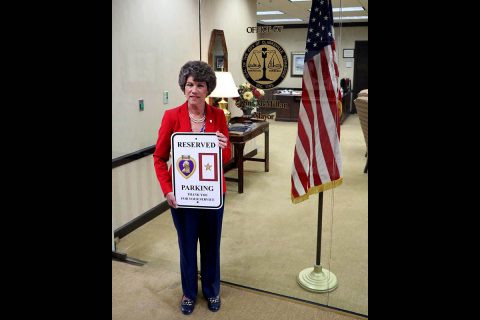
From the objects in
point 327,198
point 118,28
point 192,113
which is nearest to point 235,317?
point 192,113

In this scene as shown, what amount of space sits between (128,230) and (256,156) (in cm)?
124

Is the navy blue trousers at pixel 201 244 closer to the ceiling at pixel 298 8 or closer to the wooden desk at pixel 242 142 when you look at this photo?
the wooden desk at pixel 242 142

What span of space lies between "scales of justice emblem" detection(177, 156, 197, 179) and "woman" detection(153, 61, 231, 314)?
112 mm

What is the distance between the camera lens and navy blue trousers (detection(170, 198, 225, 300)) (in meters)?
2.25

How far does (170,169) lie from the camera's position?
7.27 feet

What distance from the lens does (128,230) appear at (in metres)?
3.29

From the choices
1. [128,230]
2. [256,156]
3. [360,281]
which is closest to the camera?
[360,281]

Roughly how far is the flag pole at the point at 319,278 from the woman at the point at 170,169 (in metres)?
0.64

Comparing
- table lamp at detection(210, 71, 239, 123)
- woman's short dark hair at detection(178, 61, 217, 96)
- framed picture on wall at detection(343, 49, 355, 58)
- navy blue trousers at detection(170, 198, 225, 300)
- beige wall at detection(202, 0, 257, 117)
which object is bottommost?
navy blue trousers at detection(170, 198, 225, 300)

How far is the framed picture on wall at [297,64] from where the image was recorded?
2.47m

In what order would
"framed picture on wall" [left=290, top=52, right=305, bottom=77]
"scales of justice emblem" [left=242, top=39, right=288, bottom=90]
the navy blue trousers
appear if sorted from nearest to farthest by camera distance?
the navy blue trousers → "framed picture on wall" [left=290, top=52, right=305, bottom=77] → "scales of justice emblem" [left=242, top=39, right=288, bottom=90]

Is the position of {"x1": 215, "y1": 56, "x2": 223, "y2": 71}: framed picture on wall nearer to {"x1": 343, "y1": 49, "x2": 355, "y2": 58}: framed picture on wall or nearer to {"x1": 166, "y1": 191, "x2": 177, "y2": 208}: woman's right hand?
{"x1": 343, "y1": 49, "x2": 355, "y2": 58}: framed picture on wall

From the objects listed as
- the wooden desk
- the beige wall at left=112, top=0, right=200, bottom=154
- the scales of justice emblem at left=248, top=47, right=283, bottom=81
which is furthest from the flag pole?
the beige wall at left=112, top=0, right=200, bottom=154
